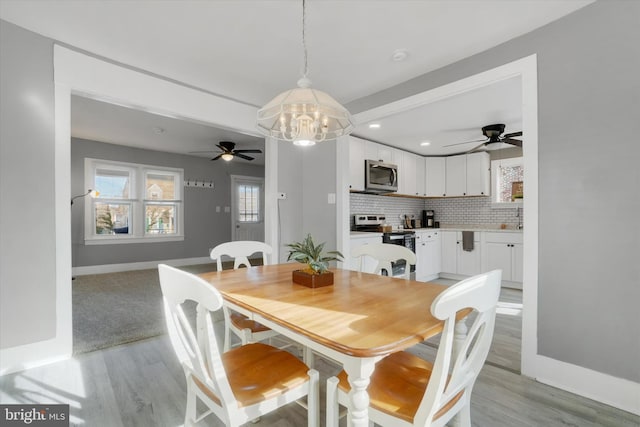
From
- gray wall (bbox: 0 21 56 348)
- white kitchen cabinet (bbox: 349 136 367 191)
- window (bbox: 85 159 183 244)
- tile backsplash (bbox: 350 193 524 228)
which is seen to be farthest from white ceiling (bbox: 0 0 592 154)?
window (bbox: 85 159 183 244)

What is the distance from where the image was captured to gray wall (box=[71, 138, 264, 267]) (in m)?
5.19

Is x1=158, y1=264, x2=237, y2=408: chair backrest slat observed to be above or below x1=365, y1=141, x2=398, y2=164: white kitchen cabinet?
below

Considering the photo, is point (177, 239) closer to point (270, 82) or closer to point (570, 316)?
point (270, 82)

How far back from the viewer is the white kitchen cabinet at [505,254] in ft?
14.0

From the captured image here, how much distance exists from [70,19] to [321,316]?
258cm

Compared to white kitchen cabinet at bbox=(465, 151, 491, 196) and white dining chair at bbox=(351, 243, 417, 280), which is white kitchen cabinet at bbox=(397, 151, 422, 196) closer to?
white kitchen cabinet at bbox=(465, 151, 491, 196)

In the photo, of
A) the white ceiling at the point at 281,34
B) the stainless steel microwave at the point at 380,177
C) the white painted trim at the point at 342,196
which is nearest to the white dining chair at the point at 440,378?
the white ceiling at the point at 281,34

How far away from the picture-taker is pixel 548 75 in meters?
1.97

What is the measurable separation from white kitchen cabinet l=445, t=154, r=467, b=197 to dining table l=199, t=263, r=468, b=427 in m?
4.16

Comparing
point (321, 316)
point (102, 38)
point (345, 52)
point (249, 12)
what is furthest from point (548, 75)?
point (102, 38)

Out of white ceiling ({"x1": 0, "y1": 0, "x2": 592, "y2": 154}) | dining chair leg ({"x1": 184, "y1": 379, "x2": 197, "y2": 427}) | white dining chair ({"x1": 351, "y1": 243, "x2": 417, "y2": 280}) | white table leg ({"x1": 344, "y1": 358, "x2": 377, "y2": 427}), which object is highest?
white ceiling ({"x1": 0, "y1": 0, "x2": 592, "y2": 154})

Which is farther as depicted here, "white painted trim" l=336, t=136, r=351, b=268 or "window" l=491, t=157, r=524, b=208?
"window" l=491, t=157, r=524, b=208

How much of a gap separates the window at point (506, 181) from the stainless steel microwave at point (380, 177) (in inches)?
75.6

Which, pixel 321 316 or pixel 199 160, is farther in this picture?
pixel 199 160
